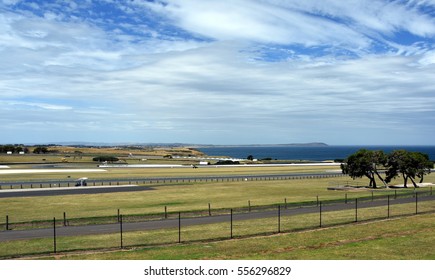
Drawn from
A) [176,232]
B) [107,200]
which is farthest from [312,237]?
[107,200]

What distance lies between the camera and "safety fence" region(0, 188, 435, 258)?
26891mm

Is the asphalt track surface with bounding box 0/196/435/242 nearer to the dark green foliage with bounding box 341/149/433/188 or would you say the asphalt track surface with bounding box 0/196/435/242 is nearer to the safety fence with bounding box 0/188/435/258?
the safety fence with bounding box 0/188/435/258

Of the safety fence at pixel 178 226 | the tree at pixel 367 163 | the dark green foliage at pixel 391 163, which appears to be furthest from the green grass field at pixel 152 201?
the dark green foliage at pixel 391 163

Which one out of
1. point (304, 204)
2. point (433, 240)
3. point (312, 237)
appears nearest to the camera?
point (433, 240)

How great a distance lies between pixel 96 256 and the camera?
74.7ft

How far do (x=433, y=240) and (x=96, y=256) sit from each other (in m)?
18.0

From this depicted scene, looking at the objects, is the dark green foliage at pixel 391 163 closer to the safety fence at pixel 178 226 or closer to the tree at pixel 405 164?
the tree at pixel 405 164

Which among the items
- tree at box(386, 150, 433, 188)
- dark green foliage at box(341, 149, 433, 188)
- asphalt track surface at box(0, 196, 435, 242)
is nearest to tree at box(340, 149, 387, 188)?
dark green foliage at box(341, 149, 433, 188)

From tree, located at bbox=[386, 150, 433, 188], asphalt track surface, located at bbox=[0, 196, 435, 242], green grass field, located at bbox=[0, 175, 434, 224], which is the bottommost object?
green grass field, located at bbox=[0, 175, 434, 224]

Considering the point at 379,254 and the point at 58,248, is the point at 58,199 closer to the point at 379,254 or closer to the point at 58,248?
the point at 58,248

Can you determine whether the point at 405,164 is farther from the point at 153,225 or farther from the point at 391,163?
the point at 153,225

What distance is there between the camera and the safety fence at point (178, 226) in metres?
26.9

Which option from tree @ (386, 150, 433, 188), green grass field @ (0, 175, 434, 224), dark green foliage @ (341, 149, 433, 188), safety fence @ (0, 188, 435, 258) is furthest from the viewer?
dark green foliage @ (341, 149, 433, 188)

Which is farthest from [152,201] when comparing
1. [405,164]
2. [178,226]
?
[405,164]
